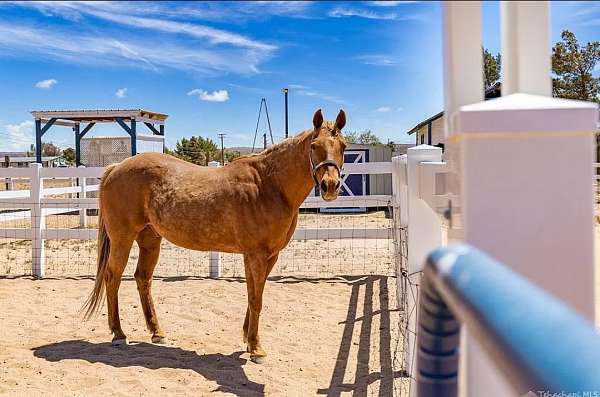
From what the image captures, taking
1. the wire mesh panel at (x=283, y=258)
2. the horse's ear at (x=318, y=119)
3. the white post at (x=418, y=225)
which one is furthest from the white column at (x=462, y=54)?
the wire mesh panel at (x=283, y=258)

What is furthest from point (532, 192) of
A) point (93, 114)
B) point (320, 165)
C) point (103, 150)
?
point (103, 150)

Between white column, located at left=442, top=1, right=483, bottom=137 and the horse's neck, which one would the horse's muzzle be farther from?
white column, located at left=442, top=1, right=483, bottom=137

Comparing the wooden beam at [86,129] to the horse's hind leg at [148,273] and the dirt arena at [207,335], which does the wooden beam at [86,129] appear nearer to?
the dirt arena at [207,335]

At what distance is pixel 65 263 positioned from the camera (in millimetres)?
8430

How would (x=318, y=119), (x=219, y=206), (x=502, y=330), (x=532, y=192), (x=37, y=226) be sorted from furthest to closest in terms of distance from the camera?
(x=37, y=226) → (x=219, y=206) → (x=318, y=119) → (x=532, y=192) → (x=502, y=330)

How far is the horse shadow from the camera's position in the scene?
4016mm

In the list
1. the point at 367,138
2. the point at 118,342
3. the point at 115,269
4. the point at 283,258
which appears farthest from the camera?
the point at 367,138

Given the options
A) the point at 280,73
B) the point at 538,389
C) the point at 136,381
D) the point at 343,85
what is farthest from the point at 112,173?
the point at 280,73

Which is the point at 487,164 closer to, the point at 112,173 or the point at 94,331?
the point at 112,173

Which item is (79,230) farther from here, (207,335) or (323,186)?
(323,186)

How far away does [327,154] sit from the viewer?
404 centimetres

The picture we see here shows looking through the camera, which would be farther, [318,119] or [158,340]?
[158,340]

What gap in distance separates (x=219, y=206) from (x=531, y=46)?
12.8ft

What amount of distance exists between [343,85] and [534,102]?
3390 centimetres
